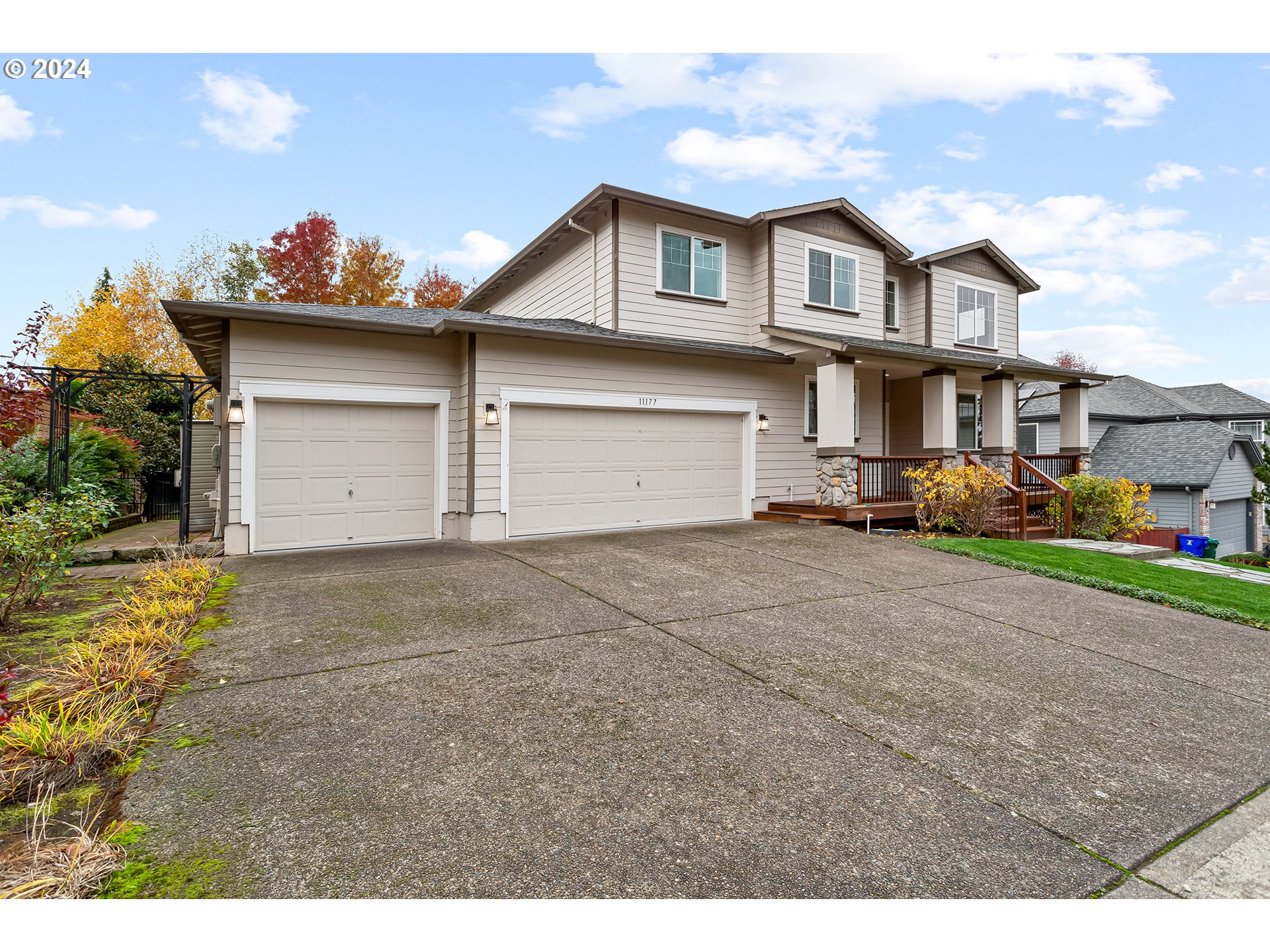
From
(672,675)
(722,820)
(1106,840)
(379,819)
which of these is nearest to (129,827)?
(379,819)

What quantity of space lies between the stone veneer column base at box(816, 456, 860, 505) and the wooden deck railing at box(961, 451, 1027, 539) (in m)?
2.54

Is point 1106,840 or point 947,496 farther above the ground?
point 947,496

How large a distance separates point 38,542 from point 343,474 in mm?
4103

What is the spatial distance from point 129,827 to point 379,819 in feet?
2.96

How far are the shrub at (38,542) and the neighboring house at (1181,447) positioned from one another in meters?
20.1

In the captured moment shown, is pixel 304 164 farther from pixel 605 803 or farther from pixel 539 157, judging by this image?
pixel 605 803

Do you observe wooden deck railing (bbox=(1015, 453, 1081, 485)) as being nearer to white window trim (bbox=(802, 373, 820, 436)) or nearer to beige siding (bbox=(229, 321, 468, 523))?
white window trim (bbox=(802, 373, 820, 436))

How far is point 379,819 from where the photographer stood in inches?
93.4

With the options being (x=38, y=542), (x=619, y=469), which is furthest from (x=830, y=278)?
(x=38, y=542)

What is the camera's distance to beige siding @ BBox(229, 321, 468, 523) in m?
8.31

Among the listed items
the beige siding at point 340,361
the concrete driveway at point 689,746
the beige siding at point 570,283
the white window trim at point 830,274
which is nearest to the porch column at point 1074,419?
the white window trim at point 830,274

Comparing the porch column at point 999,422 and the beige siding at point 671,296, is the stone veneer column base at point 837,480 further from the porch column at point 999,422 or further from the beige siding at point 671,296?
the porch column at point 999,422

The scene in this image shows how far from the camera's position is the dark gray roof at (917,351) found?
37.0 ft
